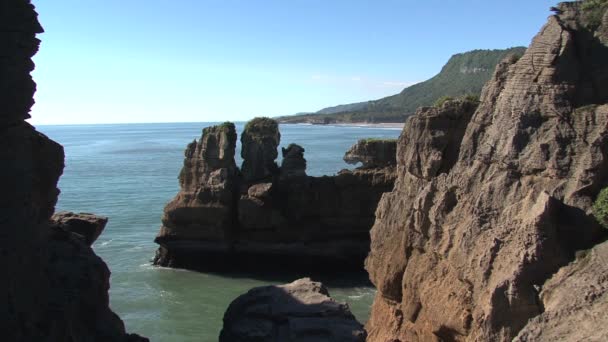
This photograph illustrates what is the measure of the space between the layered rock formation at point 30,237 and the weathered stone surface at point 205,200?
74.9 feet

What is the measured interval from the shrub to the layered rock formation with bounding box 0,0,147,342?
501 inches

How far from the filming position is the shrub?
14945 millimetres

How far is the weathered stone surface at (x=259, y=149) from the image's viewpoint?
43031mm

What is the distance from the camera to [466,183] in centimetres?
1814

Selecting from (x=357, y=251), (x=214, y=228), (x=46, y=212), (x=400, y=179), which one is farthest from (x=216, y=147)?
(x=46, y=212)

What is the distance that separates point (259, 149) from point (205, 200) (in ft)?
18.4

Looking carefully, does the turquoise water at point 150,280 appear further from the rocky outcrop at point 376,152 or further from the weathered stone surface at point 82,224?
the rocky outcrop at point 376,152

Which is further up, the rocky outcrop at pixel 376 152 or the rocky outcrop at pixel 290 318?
the rocky outcrop at pixel 376 152

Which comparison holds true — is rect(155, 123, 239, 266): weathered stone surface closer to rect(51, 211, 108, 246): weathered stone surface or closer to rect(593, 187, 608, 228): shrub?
rect(51, 211, 108, 246): weathered stone surface

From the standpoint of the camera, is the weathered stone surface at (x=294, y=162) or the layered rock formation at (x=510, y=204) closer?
the layered rock formation at (x=510, y=204)

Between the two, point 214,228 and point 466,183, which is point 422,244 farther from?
point 214,228

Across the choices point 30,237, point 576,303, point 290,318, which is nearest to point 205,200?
point 290,318

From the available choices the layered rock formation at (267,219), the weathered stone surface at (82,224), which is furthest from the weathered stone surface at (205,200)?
the weathered stone surface at (82,224)

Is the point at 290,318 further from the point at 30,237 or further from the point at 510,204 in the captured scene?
the point at 30,237
